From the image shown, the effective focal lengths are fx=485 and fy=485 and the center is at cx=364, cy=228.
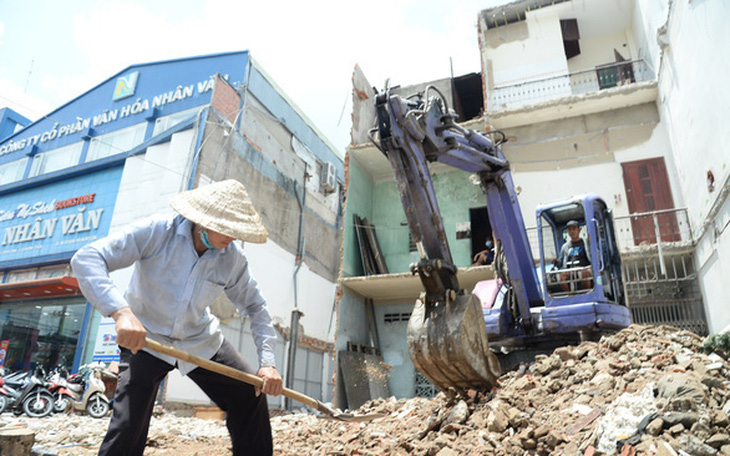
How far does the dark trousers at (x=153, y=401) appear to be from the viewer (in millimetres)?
2336

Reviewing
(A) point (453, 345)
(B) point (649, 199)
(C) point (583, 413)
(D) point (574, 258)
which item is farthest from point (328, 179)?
(C) point (583, 413)

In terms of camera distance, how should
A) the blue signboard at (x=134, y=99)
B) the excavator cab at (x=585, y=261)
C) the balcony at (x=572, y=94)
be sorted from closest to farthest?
1. the excavator cab at (x=585, y=261)
2. the balcony at (x=572, y=94)
3. the blue signboard at (x=134, y=99)

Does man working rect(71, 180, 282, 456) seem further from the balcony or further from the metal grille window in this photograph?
the metal grille window

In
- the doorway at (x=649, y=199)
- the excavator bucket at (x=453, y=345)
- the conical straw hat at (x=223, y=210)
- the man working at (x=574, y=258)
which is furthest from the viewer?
the doorway at (x=649, y=199)

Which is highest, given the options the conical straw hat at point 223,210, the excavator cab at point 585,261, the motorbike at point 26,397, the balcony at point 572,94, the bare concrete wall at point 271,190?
the balcony at point 572,94

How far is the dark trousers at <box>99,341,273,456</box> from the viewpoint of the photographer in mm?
2336

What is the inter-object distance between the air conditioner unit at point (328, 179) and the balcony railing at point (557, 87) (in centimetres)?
789

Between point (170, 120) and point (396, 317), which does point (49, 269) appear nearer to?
point (170, 120)

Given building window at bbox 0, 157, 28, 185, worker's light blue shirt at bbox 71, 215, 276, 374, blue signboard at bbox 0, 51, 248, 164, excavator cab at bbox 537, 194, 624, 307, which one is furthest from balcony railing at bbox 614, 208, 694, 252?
building window at bbox 0, 157, 28, 185

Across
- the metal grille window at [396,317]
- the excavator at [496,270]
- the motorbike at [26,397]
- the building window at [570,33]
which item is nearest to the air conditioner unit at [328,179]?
the metal grille window at [396,317]

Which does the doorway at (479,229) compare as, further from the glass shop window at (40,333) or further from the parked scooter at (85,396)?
the glass shop window at (40,333)

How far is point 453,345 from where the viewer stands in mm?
4562

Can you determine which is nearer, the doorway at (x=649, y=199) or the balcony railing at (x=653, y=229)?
the balcony railing at (x=653, y=229)

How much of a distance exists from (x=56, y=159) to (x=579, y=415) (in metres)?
18.1
